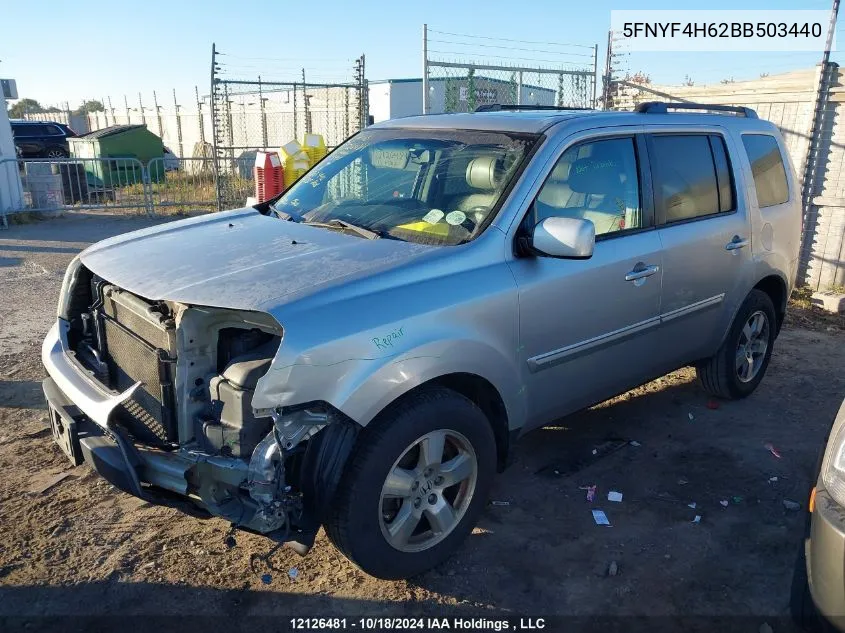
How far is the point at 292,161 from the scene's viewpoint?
10.3 m

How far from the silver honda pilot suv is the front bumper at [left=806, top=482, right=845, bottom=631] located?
53.1 inches

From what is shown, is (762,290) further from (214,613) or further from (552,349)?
(214,613)

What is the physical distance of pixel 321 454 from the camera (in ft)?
8.82

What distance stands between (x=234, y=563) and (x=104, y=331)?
4.29ft

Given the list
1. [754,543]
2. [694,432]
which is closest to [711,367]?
[694,432]

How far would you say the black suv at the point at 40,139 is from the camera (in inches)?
942

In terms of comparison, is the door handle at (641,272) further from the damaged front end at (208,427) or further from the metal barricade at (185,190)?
the metal barricade at (185,190)

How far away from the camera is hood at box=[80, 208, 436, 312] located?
276 centimetres

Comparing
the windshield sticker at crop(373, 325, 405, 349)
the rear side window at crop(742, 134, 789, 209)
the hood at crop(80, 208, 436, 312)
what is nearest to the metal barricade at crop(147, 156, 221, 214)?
the hood at crop(80, 208, 436, 312)

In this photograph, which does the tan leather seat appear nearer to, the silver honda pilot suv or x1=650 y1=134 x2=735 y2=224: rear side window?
the silver honda pilot suv

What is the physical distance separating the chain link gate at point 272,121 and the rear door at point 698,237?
532 centimetres

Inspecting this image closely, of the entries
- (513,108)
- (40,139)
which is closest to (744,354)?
(513,108)

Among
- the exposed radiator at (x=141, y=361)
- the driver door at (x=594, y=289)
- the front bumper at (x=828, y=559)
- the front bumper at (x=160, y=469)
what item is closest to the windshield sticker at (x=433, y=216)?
the driver door at (x=594, y=289)

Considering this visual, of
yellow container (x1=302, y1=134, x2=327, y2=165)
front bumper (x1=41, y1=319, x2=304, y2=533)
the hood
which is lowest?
front bumper (x1=41, y1=319, x2=304, y2=533)
